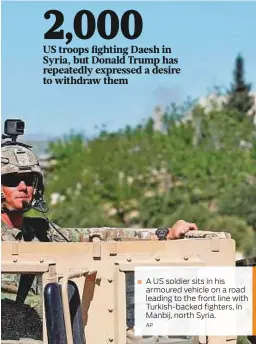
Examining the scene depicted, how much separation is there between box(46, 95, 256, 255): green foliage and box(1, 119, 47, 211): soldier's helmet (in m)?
9.37

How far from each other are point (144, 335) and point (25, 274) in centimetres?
74

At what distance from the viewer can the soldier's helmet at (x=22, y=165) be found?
7.01 meters

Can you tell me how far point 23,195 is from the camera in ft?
23.2

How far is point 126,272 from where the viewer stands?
6035mm

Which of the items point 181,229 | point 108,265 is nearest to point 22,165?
point 181,229

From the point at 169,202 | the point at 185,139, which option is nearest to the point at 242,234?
the point at 169,202

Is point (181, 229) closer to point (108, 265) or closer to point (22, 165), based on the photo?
point (108, 265)

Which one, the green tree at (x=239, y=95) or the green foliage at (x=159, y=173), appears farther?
the green tree at (x=239, y=95)

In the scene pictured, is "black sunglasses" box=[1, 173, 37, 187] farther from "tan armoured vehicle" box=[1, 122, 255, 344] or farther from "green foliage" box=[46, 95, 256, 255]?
"green foliage" box=[46, 95, 256, 255]

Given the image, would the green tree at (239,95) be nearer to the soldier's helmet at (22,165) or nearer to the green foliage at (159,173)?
the green foliage at (159,173)

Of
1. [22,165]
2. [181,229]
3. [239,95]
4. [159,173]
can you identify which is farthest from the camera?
[239,95]

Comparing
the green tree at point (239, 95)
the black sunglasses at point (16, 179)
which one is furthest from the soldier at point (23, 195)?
the green tree at point (239, 95)

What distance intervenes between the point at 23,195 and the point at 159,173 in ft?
36.8

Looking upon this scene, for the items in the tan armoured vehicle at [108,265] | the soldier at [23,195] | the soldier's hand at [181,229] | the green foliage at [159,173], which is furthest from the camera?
the green foliage at [159,173]
